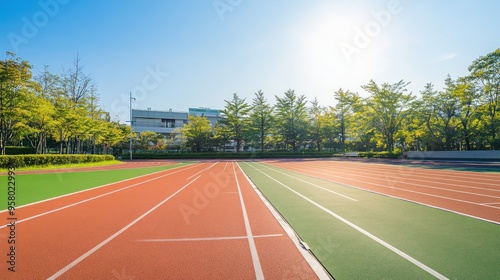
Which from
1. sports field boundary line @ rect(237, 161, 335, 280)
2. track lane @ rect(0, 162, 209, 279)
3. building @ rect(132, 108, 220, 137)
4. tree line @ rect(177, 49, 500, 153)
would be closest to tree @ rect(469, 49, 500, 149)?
tree line @ rect(177, 49, 500, 153)

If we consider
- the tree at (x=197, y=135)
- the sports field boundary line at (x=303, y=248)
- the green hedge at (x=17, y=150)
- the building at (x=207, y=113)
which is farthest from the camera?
the building at (x=207, y=113)

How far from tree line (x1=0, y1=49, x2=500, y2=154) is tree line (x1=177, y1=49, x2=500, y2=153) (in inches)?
3.7

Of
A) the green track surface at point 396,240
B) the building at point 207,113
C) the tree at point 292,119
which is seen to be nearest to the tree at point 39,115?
the green track surface at point 396,240

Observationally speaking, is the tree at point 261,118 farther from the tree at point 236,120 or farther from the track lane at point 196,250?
the track lane at point 196,250

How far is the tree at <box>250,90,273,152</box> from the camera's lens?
5247cm

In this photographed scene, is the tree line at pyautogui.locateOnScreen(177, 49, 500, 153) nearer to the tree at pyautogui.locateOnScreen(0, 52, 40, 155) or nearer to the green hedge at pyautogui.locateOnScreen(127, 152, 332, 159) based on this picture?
the green hedge at pyautogui.locateOnScreen(127, 152, 332, 159)

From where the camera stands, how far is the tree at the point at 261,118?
5247 centimetres

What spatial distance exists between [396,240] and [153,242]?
4.60m

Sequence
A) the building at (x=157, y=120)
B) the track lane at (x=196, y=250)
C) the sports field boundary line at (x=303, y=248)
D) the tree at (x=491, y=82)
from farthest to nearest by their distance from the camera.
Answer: the building at (x=157, y=120) → the tree at (x=491, y=82) → the track lane at (x=196, y=250) → the sports field boundary line at (x=303, y=248)

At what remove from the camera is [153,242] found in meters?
4.32

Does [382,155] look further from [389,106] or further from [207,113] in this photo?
[207,113]

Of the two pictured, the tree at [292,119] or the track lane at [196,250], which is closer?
the track lane at [196,250]

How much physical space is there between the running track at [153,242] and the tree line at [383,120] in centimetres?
3577

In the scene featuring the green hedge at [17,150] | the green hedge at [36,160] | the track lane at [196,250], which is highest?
the green hedge at [17,150]
